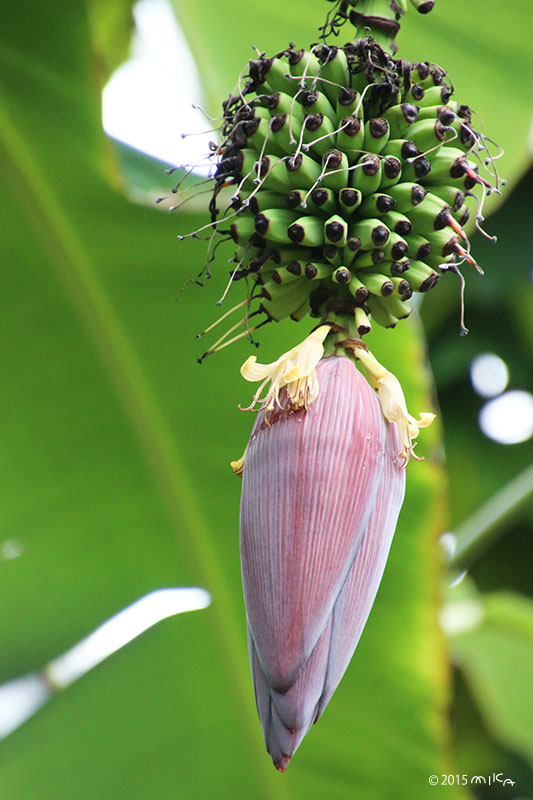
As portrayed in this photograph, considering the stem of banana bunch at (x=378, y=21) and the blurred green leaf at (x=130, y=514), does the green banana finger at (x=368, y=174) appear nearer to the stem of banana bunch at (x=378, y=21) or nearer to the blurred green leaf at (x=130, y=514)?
the stem of banana bunch at (x=378, y=21)

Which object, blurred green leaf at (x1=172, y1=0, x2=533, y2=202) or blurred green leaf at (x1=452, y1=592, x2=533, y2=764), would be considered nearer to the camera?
blurred green leaf at (x1=172, y1=0, x2=533, y2=202)

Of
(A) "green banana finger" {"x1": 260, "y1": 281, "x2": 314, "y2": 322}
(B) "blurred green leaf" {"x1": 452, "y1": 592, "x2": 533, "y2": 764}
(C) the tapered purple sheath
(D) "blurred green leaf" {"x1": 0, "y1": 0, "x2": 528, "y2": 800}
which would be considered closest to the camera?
(C) the tapered purple sheath

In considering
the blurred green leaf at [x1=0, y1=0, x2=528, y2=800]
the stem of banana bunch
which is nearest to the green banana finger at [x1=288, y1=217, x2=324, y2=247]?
the stem of banana bunch

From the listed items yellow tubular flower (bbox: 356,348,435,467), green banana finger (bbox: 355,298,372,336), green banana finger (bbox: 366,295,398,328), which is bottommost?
yellow tubular flower (bbox: 356,348,435,467)

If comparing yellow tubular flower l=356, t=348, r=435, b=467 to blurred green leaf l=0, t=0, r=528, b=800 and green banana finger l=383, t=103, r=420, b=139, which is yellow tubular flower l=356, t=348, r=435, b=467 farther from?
blurred green leaf l=0, t=0, r=528, b=800

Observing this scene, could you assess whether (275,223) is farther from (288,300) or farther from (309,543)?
(309,543)

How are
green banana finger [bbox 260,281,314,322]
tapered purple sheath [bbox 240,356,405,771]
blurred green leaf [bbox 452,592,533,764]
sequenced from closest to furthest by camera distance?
tapered purple sheath [bbox 240,356,405,771], green banana finger [bbox 260,281,314,322], blurred green leaf [bbox 452,592,533,764]

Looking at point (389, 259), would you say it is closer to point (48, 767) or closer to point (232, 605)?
point (232, 605)

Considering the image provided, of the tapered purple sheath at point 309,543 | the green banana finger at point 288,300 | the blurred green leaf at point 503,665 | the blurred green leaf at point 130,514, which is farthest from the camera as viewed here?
the blurred green leaf at point 503,665

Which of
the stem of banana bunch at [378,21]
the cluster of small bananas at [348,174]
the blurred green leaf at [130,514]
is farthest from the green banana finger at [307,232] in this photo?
the blurred green leaf at [130,514]
